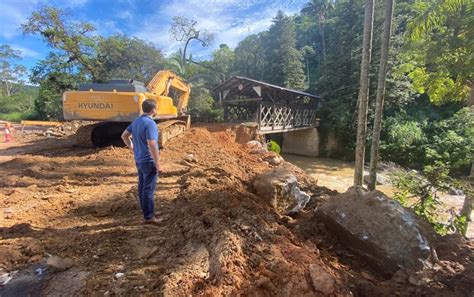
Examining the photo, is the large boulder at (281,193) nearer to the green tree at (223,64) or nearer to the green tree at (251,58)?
the green tree at (251,58)

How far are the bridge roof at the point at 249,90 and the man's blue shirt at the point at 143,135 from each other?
37.5 ft

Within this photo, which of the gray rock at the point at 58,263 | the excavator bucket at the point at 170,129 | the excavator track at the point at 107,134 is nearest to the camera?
the gray rock at the point at 58,263

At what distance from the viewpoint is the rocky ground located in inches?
81.7

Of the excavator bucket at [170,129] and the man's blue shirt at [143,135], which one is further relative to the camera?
the excavator bucket at [170,129]

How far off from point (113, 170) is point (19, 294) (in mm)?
3649

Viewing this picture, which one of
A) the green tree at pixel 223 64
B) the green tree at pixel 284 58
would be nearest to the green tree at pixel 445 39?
the green tree at pixel 284 58

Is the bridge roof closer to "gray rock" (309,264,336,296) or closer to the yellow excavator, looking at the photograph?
the yellow excavator

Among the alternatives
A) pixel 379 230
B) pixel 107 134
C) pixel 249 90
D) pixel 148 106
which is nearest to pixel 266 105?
pixel 249 90

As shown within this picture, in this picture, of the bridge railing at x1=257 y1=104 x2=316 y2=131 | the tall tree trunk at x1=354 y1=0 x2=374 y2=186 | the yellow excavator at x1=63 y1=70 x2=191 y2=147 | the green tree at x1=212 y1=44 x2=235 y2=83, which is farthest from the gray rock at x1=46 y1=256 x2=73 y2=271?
the green tree at x1=212 y1=44 x2=235 y2=83

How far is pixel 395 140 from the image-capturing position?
1783cm

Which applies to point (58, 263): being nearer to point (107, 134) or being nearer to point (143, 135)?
point (143, 135)

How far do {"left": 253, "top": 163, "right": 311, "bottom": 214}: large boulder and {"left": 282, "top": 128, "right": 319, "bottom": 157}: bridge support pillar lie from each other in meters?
17.2

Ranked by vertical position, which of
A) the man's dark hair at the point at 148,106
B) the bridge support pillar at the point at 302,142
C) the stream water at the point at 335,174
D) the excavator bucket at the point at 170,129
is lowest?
the stream water at the point at 335,174

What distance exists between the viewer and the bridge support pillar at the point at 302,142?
20989 millimetres
